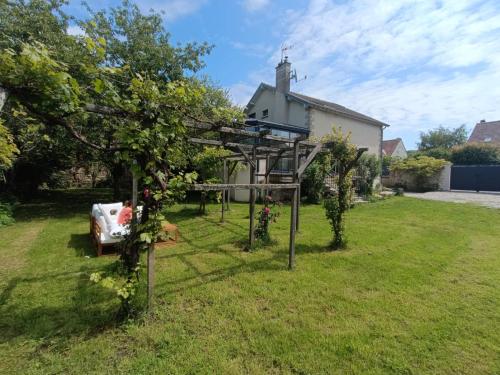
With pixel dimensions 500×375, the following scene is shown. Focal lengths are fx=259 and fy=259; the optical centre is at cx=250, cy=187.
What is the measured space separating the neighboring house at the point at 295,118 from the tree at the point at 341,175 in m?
7.87

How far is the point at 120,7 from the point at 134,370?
12.5 meters

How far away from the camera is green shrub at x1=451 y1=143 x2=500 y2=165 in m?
23.3

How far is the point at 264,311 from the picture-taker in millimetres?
3174

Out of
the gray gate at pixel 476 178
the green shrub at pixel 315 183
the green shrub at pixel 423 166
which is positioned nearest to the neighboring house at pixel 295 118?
the green shrub at pixel 315 183

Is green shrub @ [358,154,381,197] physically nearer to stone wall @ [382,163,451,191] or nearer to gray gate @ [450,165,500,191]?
stone wall @ [382,163,451,191]

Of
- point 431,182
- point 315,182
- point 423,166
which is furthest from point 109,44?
point 431,182

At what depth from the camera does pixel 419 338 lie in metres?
2.70

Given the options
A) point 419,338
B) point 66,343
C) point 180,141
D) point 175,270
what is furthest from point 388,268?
point 66,343

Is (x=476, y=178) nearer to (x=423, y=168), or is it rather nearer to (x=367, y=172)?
(x=423, y=168)

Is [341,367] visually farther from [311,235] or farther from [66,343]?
[311,235]

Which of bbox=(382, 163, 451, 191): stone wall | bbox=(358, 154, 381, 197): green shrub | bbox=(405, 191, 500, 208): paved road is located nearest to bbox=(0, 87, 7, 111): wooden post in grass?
bbox=(358, 154, 381, 197): green shrub

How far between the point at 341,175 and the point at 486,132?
36835 mm

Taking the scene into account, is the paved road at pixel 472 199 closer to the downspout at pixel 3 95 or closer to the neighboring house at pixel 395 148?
the downspout at pixel 3 95

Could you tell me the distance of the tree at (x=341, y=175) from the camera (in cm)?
520
